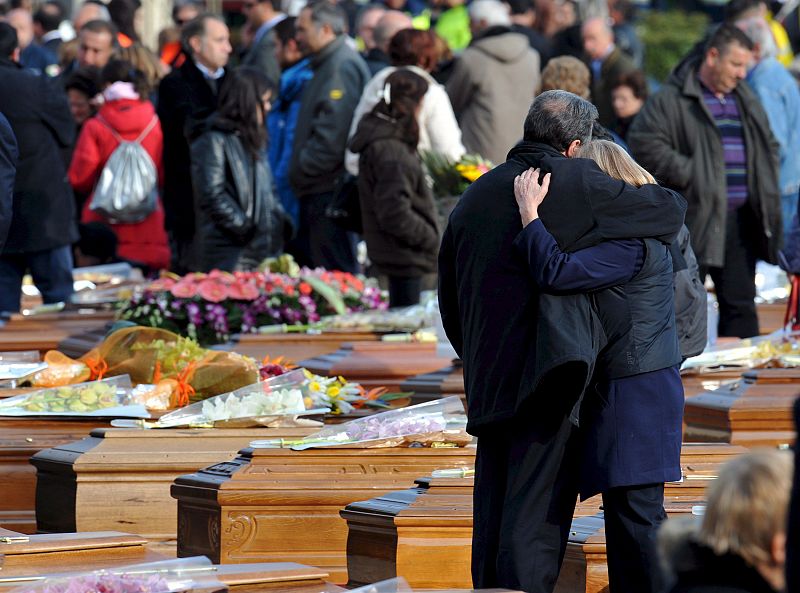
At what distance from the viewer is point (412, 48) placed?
934cm

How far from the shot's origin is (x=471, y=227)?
4.26 meters

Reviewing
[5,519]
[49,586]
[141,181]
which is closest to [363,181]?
[141,181]

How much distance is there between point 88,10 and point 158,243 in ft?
9.75

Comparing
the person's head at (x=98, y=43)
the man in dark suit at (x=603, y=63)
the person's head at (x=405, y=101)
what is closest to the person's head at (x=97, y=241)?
the person's head at (x=98, y=43)

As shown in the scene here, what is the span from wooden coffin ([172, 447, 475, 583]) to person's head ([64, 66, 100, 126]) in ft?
22.9

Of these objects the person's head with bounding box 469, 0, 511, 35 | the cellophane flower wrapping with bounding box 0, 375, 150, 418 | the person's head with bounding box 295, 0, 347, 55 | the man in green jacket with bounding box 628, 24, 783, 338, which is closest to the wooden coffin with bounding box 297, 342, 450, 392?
the cellophane flower wrapping with bounding box 0, 375, 150, 418

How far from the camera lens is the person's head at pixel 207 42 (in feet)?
33.5

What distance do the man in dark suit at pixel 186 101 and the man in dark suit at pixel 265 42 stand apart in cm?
135

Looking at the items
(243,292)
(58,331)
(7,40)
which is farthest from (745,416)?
(7,40)

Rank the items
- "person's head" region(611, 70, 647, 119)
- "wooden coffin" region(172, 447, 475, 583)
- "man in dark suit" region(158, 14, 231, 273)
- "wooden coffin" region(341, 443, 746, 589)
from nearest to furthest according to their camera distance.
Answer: "wooden coffin" region(341, 443, 746, 589)
"wooden coffin" region(172, 447, 475, 583)
"person's head" region(611, 70, 647, 119)
"man in dark suit" region(158, 14, 231, 273)

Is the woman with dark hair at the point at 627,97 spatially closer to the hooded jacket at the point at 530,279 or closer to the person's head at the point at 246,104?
the person's head at the point at 246,104

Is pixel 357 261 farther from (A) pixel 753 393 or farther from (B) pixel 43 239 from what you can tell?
(A) pixel 753 393

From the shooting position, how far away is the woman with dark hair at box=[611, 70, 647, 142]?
9.96 metres

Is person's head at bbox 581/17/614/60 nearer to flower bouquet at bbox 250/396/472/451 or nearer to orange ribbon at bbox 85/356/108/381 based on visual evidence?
orange ribbon at bbox 85/356/108/381
